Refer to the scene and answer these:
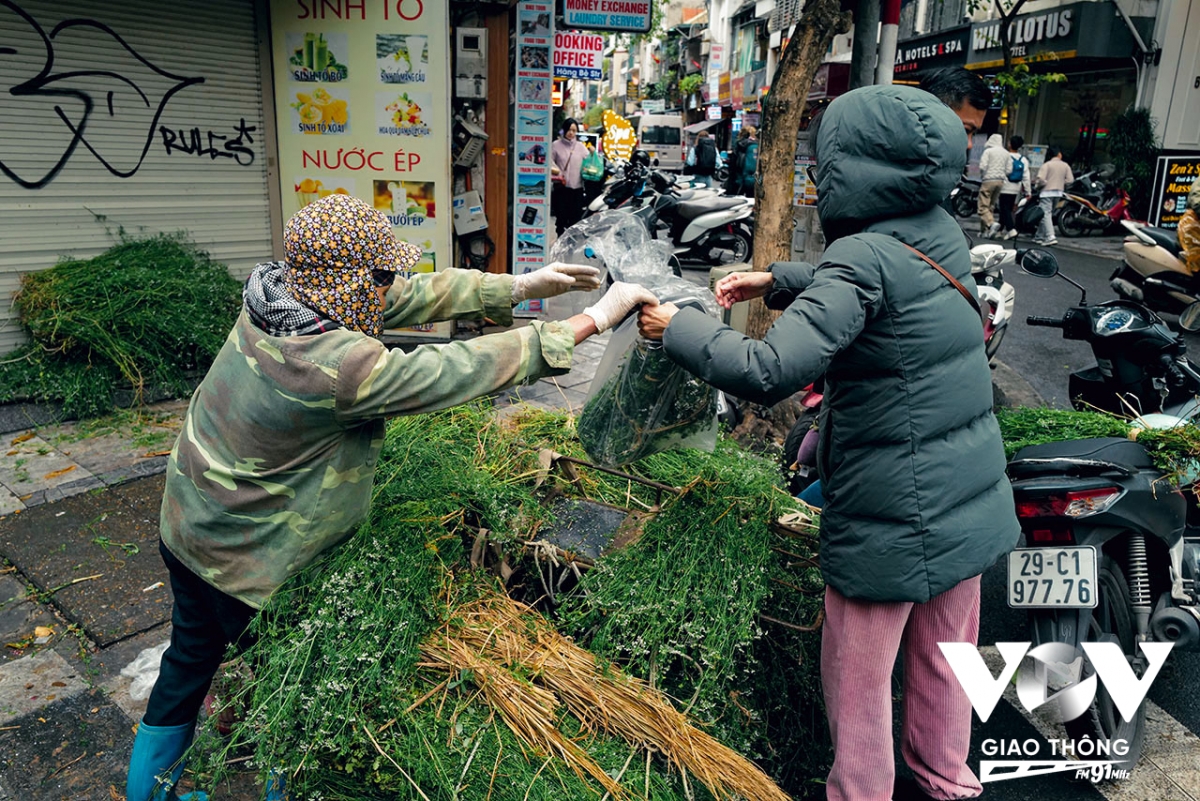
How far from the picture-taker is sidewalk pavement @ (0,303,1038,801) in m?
2.76

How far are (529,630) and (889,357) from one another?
43.9 inches

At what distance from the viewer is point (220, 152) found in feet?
21.2

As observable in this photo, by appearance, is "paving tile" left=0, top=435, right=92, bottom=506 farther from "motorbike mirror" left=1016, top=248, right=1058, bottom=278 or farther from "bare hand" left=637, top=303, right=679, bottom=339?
"motorbike mirror" left=1016, top=248, right=1058, bottom=278

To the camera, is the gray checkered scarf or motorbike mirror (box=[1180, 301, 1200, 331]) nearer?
the gray checkered scarf

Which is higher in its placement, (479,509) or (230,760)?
(479,509)

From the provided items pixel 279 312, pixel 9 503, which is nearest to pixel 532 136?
pixel 9 503

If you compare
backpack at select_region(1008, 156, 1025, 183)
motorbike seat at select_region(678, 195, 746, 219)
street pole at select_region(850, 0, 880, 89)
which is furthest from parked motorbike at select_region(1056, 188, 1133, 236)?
street pole at select_region(850, 0, 880, 89)

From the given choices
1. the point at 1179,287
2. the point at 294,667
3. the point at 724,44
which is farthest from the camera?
the point at 724,44

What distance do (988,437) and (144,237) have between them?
18.9 ft

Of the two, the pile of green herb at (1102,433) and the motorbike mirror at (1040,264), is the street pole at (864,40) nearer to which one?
the motorbike mirror at (1040,264)

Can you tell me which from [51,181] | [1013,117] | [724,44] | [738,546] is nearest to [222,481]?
[738,546]

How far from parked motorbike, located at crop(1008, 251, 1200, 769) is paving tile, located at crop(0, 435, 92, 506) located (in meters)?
4.33

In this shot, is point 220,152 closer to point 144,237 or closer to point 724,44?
point 144,237

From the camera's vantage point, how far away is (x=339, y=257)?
2.04 meters
